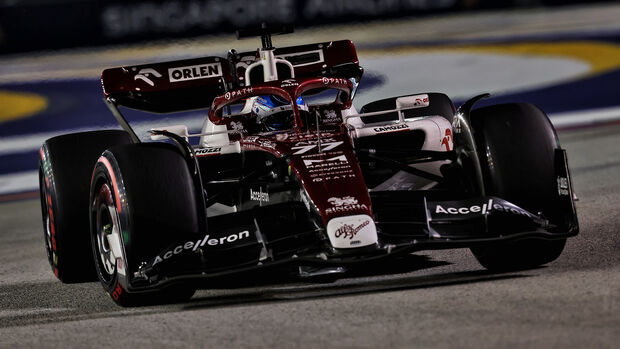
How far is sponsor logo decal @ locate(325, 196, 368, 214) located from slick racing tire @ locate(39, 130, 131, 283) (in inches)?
82.2

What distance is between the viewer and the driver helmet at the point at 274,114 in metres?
7.66

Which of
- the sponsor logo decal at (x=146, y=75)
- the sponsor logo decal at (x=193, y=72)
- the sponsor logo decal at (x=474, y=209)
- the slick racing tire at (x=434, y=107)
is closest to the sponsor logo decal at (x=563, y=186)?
the sponsor logo decal at (x=474, y=209)

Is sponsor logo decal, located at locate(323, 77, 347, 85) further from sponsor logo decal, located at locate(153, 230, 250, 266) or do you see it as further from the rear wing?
sponsor logo decal, located at locate(153, 230, 250, 266)

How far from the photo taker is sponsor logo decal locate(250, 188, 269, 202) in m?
7.16

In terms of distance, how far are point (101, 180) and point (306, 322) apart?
187 centimetres

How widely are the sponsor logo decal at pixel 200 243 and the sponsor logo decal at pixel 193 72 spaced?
256 cm

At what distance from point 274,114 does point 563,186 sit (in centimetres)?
213

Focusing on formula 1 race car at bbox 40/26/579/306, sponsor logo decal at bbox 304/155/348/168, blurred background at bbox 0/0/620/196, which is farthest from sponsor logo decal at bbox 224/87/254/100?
blurred background at bbox 0/0/620/196

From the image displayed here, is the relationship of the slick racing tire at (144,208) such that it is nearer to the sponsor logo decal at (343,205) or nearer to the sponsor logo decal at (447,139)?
the sponsor logo decal at (343,205)

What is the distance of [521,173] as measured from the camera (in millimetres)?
6477

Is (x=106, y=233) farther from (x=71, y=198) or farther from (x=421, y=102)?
Result: (x=421, y=102)

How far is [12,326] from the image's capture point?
20.4ft

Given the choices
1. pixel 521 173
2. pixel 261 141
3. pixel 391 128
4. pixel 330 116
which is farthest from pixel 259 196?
pixel 521 173

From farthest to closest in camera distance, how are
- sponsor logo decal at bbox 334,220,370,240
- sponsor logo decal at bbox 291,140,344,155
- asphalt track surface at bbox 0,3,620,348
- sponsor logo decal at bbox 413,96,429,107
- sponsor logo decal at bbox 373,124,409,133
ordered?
1. sponsor logo decal at bbox 413,96,429,107
2. sponsor logo decal at bbox 373,124,409,133
3. sponsor logo decal at bbox 291,140,344,155
4. sponsor logo decal at bbox 334,220,370,240
5. asphalt track surface at bbox 0,3,620,348
